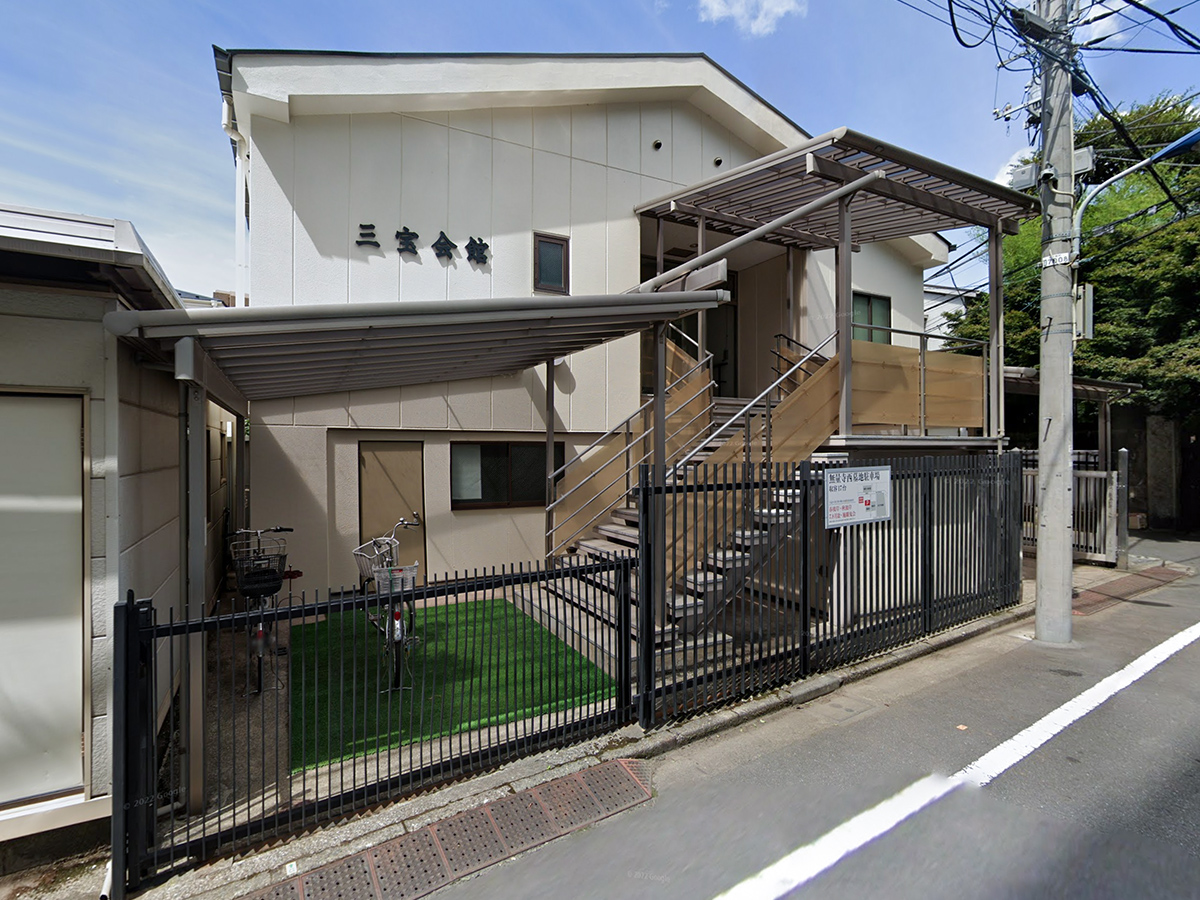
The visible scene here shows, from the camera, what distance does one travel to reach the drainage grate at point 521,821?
3273mm

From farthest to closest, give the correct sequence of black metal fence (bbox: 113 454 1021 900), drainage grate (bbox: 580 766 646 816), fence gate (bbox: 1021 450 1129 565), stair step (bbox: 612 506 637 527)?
1. fence gate (bbox: 1021 450 1129 565)
2. stair step (bbox: 612 506 637 527)
3. drainage grate (bbox: 580 766 646 816)
4. black metal fence (bbox: 113 454 1021 900)

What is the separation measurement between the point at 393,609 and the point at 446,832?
1.34 meters

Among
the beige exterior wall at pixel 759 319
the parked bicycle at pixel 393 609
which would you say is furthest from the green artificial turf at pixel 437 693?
the beige exterior wall at pixel 759 319

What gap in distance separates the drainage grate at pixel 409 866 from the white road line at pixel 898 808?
1401 millimetres

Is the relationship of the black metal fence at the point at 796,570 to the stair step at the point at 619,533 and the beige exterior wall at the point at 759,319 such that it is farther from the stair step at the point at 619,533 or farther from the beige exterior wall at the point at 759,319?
the beige exterior wall at the point at 759,319

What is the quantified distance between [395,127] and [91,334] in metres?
5.70

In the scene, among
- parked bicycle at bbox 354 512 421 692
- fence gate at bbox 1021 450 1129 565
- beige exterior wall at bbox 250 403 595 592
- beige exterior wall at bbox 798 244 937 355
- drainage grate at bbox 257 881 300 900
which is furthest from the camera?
beige exterior wall at bbox 798 244 937 355

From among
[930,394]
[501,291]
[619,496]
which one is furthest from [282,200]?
[930,394]

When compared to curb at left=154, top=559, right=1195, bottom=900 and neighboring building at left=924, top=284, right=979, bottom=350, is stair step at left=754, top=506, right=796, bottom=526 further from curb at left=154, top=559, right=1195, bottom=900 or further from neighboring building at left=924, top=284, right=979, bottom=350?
neighboring building at left=924, top=284, right=979, bottom=350

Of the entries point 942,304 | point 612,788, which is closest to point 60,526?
point 612,788

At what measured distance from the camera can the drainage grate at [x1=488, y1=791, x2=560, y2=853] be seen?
10.7ft

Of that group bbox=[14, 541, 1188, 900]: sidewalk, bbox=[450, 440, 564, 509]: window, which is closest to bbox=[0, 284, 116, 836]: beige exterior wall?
bbox=[14, 541, 1188, 900]: sidewalk

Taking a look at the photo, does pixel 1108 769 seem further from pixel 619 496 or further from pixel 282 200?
pixel 282 200

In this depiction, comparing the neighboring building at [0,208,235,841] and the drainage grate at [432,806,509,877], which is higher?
the neighboring building at [0,208,235,841]
